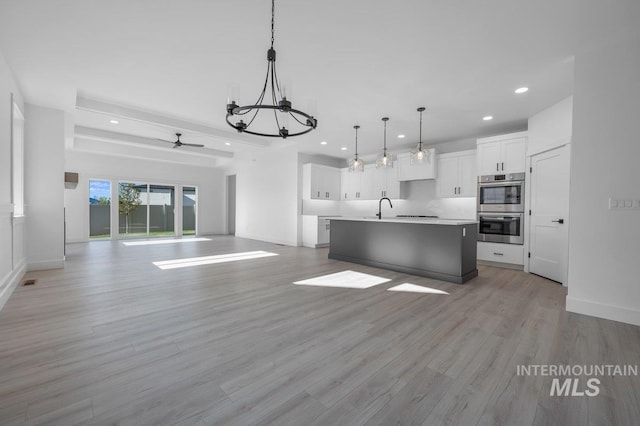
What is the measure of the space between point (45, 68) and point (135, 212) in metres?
6.99

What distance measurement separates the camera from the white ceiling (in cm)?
243

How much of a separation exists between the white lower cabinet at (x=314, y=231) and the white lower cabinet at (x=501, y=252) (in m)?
3.86

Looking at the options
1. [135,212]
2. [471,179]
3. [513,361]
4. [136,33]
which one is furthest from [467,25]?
[135,212]

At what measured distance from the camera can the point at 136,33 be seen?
278 cm

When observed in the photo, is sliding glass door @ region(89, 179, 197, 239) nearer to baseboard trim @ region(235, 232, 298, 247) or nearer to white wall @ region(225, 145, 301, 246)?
white wall @ region(225, 145, 301, 246)

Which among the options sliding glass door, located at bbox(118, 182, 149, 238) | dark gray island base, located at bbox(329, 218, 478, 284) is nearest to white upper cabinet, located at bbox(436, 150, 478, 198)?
dark gray island base, located at bbox(329, 218, 478, 284)

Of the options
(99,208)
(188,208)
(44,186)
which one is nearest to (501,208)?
(44,186)

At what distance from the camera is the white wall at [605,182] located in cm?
271

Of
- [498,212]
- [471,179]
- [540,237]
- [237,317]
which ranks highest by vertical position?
[471,179]

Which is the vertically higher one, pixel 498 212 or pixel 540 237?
pixel 498 212

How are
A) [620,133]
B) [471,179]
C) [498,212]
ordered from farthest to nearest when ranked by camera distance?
[471,179], [498,212], [620,133]

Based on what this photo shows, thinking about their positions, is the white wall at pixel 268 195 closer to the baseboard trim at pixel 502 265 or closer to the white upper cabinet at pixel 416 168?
the white upper cabinet at pixel 416 168

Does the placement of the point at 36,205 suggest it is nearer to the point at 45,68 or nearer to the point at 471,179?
the point at 45,68

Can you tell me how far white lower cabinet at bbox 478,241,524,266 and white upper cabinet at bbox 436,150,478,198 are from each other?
1.17m
